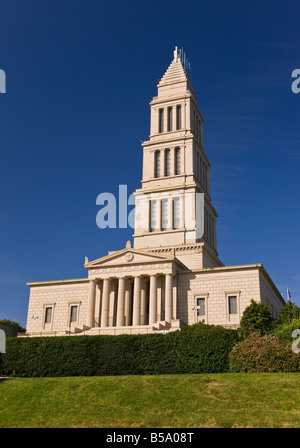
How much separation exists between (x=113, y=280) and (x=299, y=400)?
3589 centimetres

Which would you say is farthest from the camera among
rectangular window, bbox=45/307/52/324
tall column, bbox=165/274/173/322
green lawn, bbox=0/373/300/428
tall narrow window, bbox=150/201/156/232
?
tall narrow window, bbox=150/201/156/232

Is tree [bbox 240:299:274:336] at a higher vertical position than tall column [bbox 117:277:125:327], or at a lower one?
lower

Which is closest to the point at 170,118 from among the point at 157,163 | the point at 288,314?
the point at 157,163

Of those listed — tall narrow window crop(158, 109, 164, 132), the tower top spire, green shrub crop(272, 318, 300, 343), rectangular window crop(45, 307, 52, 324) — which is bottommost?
green shrub crop(272, 318, 300, 343)

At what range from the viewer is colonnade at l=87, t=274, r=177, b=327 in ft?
169

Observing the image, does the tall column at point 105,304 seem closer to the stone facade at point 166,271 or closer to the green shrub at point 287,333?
the stone facade at point 166,271

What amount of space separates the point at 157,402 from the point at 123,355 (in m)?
10.7

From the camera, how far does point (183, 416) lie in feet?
68.3

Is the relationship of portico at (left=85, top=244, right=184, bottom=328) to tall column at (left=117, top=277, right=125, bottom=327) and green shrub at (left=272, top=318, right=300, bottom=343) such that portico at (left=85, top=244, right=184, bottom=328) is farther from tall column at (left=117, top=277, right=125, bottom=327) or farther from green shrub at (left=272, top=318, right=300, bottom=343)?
green shrub at (left=272, top=318, right=300, bottom=343)

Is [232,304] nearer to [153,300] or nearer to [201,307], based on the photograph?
[201,307]

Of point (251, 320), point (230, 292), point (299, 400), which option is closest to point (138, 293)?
point (230, 292)

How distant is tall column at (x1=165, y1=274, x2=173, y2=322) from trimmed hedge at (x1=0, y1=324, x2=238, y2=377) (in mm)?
16625

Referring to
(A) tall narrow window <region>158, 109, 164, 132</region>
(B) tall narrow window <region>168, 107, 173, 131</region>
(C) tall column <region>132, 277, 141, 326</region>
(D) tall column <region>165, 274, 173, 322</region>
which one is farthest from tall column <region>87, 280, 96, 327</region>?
(B) tall narrow window <region>168, 107, 173, 131</region>
